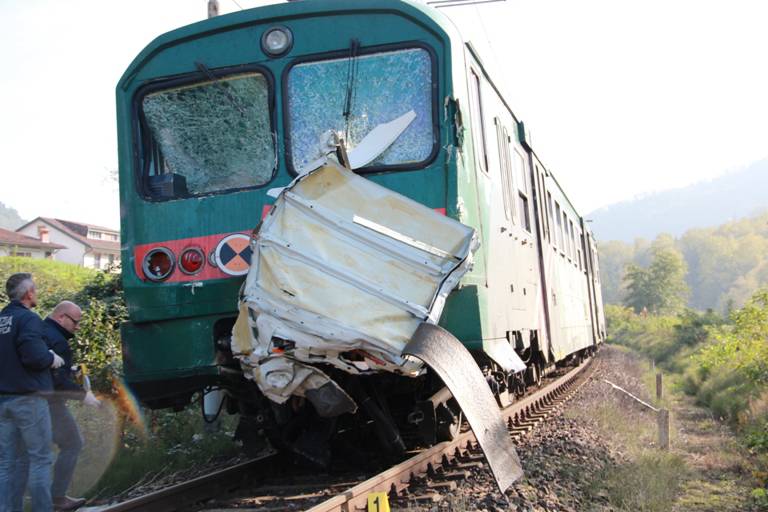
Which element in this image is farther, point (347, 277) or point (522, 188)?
point (522, 188)

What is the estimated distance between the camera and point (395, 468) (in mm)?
5113

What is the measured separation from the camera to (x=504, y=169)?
6.77 m

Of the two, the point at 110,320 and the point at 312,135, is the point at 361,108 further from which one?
the point at 110,320

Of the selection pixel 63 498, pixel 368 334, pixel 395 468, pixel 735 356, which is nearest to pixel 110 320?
pixel 63 498

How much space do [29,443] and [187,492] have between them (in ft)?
3.53

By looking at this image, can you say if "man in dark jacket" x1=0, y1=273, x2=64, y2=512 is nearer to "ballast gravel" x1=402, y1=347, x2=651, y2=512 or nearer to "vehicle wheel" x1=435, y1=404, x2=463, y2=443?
"ballast gravel" x1=402, y1=347, x2=651, y2=512

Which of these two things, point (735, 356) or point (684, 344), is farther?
point (684, 344)

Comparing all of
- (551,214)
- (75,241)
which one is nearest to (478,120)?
(551,214)

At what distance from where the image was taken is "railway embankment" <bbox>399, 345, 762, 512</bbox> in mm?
5137

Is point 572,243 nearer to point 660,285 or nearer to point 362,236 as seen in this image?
point 362,236

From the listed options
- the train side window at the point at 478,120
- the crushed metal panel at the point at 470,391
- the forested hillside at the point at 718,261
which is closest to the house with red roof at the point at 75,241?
the train side window at the point at 478,120

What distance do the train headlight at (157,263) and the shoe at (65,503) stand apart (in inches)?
69.5

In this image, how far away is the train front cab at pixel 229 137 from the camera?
514 centimetres

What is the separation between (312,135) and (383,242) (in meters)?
1.26
